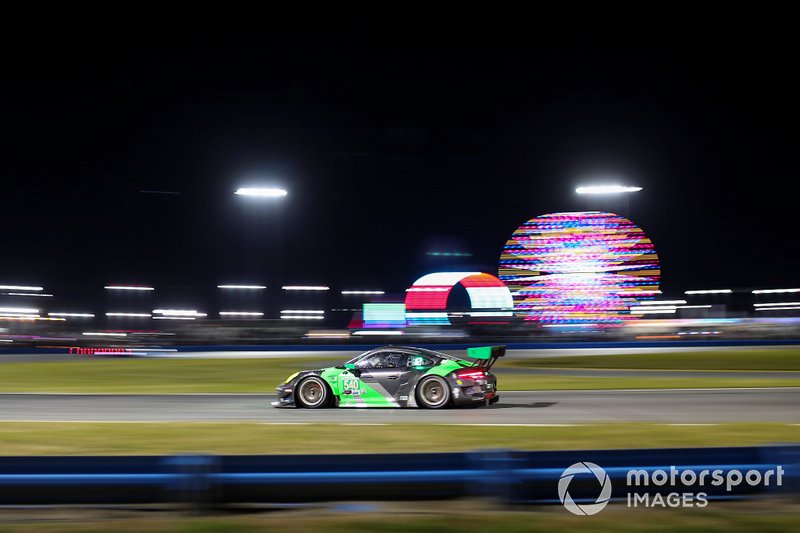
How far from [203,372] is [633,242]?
153 feet

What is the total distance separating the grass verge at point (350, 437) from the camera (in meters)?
9.48

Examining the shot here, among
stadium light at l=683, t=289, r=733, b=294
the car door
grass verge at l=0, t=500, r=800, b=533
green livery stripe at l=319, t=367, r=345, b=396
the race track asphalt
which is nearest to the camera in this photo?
grass verge at l=0, t=500, r=800, b=533

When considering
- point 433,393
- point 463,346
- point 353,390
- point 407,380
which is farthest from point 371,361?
point 463,346

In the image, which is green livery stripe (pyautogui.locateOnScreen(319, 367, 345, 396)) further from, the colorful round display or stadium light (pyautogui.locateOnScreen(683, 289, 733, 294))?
stadium light (pyautogui.locateOnScreen(683, 289, 733, 294))

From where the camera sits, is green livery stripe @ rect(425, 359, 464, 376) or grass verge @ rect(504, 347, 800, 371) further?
grass verge @ rect(504, 347, 800, 371)

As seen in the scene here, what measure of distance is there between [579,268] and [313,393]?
5428cm

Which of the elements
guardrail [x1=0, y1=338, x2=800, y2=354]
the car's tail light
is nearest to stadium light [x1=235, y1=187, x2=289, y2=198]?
guardrail [x1=0, y1=338, x2=800, y2=354]

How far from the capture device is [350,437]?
10.3 metres

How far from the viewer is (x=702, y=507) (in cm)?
652

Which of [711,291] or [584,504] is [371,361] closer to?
[584,504]

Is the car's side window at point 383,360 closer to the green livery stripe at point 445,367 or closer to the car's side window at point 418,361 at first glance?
the car's side window at point 418,361

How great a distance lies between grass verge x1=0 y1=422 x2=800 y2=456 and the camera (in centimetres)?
948

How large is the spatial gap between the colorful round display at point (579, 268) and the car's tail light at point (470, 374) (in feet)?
164

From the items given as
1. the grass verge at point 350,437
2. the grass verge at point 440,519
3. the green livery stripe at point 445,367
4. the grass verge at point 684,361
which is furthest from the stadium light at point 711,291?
the grass verge at point 440,519
